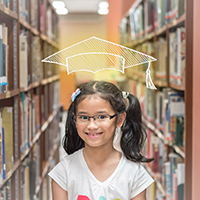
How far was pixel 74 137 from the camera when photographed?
1.39m

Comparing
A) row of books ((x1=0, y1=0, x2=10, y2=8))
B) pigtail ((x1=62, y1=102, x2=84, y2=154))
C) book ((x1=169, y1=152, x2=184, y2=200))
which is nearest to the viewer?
pigtail ((x1=62, y1=102, x2=84, y2=154))

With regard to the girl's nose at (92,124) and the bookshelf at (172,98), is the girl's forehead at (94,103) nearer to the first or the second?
the girl's nose at (92,124)

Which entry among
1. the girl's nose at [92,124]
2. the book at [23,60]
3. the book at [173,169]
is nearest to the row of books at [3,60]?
the book at [23,60]

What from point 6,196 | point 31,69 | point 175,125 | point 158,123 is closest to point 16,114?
point 6,196

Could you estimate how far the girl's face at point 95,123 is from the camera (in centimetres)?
117

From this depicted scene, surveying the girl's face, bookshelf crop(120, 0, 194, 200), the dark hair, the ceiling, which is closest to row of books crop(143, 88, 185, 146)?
bookshelf crop(120, 0, 194, 200)

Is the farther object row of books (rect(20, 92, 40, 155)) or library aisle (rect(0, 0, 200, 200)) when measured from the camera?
Result: row of books (rect(20, 92, 40, 155))

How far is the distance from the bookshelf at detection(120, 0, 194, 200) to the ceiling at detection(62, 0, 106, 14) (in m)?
Result: 3.52

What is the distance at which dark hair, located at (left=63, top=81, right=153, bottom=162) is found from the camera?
48.6 inches

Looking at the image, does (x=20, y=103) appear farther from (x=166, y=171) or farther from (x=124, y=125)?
(x=166, y=171)

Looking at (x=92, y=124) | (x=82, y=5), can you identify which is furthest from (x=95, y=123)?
(x=82, y=5)

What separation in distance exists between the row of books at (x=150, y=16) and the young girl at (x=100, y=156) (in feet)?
3.45

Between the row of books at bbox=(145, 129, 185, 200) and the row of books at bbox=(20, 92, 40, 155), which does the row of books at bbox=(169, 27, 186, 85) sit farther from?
the row of books at bbox=(20, 92, 40, 155)

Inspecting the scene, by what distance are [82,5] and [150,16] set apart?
4600 millimetres
